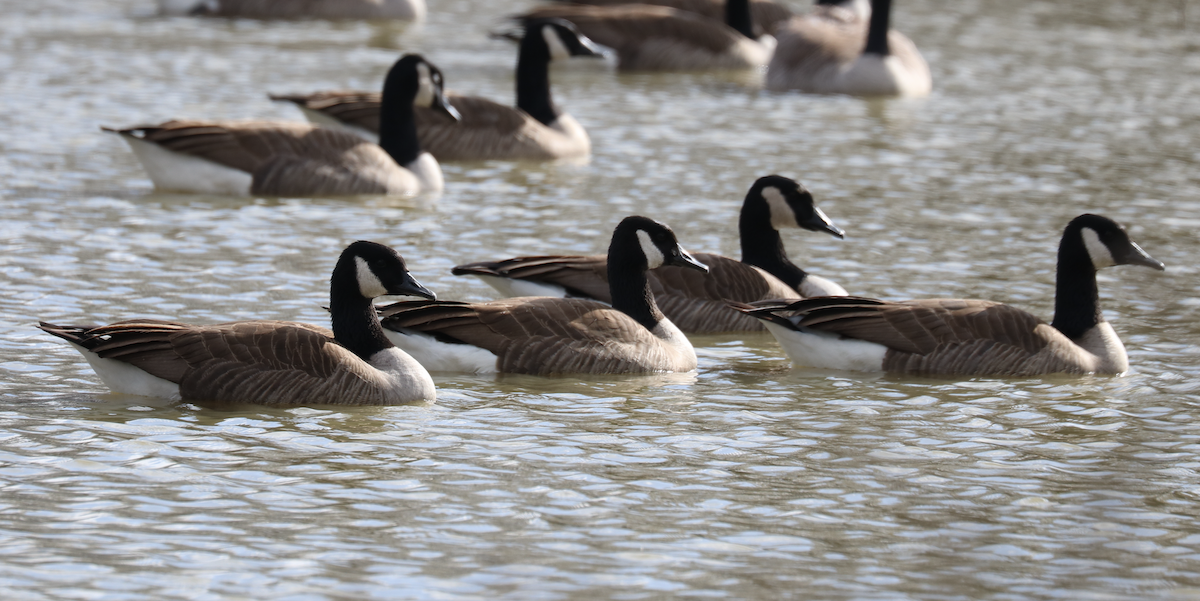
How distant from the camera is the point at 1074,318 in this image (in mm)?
11438

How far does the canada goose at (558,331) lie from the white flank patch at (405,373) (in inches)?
22.1

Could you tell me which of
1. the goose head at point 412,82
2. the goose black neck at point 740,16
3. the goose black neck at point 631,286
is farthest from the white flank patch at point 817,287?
the goose black neck at point 740,16

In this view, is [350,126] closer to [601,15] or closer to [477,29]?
[601,15]

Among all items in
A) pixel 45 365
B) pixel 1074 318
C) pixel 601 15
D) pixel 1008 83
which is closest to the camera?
pixel 45 365

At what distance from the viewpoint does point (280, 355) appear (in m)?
9.80

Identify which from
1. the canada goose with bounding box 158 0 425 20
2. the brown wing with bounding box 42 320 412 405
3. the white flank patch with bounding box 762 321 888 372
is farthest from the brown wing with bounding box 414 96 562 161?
the canada goose with bounding box 158 0 425 20

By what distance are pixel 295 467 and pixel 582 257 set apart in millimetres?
3942

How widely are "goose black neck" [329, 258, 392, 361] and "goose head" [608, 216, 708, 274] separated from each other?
1.76 m

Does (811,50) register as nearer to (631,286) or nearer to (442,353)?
(631,286)

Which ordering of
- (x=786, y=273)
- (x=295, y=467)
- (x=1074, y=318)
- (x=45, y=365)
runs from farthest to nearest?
1. (x=786, y=273)
2. (x=1074, y=318)
3. (x=45, y=365)
4. (x=295, y=467)

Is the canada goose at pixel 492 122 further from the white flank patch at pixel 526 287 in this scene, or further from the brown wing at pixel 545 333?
the brown wing at pixel 545 333

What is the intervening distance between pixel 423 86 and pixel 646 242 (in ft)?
22.1

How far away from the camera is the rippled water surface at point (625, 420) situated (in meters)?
7.32

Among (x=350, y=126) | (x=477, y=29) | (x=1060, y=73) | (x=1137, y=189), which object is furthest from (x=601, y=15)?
(x=1137, y=189)
